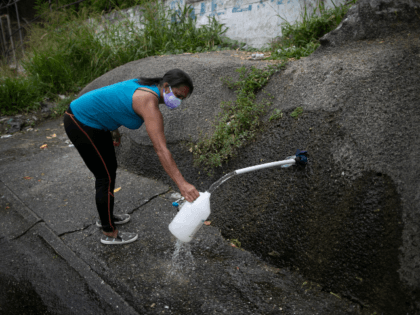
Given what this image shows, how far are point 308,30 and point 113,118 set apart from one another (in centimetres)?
319

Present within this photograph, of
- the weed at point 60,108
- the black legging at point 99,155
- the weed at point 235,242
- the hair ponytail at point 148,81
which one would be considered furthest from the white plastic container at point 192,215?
the weed at point 60,108

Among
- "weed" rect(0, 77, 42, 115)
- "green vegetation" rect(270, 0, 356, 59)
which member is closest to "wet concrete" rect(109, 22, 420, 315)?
"green vegetation" rect(270, 0, 356, 59)

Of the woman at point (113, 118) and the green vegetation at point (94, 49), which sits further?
the green vegetation at point (94, 49)

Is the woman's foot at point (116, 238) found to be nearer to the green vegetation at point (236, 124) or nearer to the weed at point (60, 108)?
the green vegetation at point (236, 124)

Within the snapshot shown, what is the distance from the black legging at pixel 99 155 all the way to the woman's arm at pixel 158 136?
1.60ft

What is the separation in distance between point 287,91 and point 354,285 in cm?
187

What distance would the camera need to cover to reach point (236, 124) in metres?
2.89

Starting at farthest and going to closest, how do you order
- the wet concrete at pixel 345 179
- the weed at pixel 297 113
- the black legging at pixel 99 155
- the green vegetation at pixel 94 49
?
the green vegetation at pixel 94 49 < the weed at pixel 297 113 < the black legging at pixel 99 155 < the wet concrete at pixel 345 179

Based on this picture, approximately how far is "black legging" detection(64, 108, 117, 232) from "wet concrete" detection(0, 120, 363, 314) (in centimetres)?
38

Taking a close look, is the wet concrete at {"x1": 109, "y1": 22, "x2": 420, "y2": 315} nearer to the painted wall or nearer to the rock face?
the rock face

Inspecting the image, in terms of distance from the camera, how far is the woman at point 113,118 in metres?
1.85

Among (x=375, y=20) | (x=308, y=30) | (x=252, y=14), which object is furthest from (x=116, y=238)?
(x=252, y=14)

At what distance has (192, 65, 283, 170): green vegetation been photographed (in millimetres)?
2830

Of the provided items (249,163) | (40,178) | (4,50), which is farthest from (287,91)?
(4,50)
